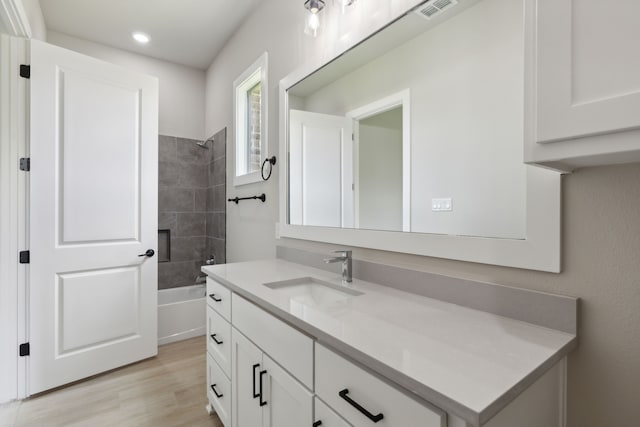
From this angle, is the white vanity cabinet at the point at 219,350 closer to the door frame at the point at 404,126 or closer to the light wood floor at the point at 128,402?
the light wood floor at the point at 128,402

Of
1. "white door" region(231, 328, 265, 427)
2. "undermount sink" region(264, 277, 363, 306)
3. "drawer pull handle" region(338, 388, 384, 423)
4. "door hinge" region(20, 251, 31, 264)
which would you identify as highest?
"door hinge" region(20, 251, 31, 264)

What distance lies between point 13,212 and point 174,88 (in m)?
2.12

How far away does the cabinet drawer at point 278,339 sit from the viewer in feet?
3.05

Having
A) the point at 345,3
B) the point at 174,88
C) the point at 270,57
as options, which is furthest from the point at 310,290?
the point at 174,88

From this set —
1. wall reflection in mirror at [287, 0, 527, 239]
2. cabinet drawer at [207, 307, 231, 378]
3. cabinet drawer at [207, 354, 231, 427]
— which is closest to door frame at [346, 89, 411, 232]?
wall reflection in mirror at [287, 0, 527, 239]

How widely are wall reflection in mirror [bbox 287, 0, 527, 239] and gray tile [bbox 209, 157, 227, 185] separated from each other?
1660mm

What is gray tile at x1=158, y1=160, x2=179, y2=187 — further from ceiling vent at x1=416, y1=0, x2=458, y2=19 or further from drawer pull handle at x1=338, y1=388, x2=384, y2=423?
drawer pull handle at x1=338, y1=388, x2=384, y2=423

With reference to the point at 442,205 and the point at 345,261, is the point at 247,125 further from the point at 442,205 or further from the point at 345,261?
the point at 442,205

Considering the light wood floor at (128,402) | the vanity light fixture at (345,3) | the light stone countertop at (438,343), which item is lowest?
the light wood floor at (128,402)

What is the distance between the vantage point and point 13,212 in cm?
194

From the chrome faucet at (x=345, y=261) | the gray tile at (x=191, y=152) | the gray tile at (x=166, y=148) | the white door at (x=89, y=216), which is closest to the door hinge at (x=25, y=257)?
the white door at (x=89, y=216)

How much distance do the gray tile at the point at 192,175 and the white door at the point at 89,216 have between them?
103 centimetres

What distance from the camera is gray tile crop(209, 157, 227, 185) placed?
316cm

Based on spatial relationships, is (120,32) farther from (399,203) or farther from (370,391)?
(370,391)
